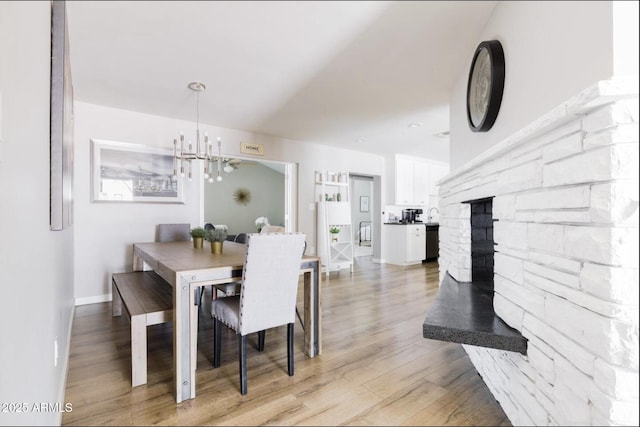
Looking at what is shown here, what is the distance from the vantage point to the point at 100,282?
3.76m

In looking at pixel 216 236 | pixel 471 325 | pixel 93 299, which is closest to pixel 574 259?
pixel 471 325

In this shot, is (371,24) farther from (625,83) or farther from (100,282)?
(100,282)

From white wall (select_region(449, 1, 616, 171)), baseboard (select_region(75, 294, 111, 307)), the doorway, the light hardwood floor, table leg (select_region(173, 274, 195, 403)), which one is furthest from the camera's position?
the doorway

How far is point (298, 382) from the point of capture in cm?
196

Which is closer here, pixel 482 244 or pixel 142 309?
pixel 142 309

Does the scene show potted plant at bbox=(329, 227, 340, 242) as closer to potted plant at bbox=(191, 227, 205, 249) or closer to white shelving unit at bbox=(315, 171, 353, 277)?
white shelving unit at bbox=(315, 171, 353, 277)

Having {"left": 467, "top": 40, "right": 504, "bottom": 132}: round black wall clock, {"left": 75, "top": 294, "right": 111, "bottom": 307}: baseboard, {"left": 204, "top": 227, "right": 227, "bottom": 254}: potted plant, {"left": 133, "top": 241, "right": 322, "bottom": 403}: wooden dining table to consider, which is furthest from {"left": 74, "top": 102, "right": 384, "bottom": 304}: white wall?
{"left": 467, "top": 40, "right": 504, "bottom": 132}: round black wall clock

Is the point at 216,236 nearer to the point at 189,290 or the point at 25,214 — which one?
the point at 189,290

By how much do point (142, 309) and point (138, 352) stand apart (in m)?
0.25

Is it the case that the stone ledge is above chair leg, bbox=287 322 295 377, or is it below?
above

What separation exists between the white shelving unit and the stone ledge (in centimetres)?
370

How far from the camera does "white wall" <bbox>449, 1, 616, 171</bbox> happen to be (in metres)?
1.08

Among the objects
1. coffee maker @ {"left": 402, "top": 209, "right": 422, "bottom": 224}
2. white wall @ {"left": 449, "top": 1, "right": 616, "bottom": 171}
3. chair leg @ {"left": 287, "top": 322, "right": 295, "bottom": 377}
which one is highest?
white wall @ {"left": 449, "top": 1, "right": 616, "bottom": 171}

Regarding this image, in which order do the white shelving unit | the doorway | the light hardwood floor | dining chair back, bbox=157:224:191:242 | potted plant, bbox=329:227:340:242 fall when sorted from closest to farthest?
1. the light hardwood floor
2. dining chair back, bbox=157:224:191:242
3. the white shelving unit
4. potted plant, bbox=329:227:340:242
5. the doorway
